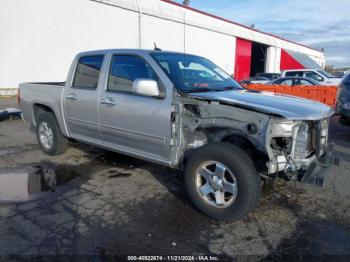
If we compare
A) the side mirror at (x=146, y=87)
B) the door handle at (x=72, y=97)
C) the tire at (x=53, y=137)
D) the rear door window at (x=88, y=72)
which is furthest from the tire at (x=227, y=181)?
the tire at (x=53, y=137)

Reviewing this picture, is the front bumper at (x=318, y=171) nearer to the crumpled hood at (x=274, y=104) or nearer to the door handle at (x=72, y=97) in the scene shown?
the crumpled hood at (x=274, y=104)

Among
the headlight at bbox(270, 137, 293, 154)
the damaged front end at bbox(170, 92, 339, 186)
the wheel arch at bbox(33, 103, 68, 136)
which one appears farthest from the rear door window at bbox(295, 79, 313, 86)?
the headlight at bbox(270, 137, 293, 154)

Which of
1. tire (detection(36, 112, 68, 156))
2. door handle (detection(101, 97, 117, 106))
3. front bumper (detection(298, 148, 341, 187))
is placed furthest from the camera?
tire (detection(36, 112, 68, 156))

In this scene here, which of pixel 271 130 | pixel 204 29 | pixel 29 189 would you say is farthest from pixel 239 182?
pixel 204 29

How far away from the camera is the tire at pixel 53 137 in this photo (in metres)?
6.07

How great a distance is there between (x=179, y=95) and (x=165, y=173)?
1.68 m

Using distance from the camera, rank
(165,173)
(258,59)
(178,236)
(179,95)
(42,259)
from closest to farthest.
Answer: (42,259) → (178,236) → (179,95) → (165,173) → (258,59)

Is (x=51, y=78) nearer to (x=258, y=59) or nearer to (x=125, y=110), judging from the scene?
(x=125, y=110)

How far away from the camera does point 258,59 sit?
43.7 m

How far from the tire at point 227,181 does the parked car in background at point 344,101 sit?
14.0 ft

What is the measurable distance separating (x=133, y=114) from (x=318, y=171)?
2322 millimetres

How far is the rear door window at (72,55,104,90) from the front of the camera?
16.7 ft

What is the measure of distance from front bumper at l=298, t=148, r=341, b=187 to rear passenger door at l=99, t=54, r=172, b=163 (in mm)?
1604

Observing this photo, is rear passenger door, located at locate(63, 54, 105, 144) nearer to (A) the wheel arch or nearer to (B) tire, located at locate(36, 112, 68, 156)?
(A) the wheel arch
